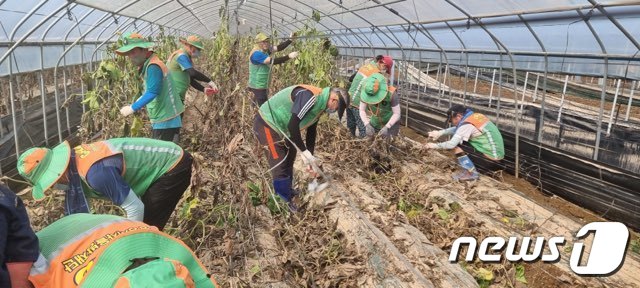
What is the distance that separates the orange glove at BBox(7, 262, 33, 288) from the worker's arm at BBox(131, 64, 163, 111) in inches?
103

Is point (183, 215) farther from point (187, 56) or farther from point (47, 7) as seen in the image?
point (47, 7)

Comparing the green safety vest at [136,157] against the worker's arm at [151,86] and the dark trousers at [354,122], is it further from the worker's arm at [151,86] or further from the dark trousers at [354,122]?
the dark trousers at [354,122]

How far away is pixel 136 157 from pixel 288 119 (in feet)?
5.29

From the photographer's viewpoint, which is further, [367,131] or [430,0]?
[430,0]

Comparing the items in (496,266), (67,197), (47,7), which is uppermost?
(47,7)

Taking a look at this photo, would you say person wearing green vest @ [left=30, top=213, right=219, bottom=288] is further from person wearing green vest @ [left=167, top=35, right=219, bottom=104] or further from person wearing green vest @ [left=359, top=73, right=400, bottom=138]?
person wearing green vest @ [left=359, top=73, right=400, bottom=138]

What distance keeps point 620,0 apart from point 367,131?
9.82 ft

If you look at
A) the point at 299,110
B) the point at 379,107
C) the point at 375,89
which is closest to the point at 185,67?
the point at 299,110

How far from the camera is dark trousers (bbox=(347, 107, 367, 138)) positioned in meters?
6.07

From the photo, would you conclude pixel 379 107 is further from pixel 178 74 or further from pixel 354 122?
pixel 178 74

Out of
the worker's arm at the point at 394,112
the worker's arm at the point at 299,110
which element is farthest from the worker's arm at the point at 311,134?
the worker's arm at the point at 394,112

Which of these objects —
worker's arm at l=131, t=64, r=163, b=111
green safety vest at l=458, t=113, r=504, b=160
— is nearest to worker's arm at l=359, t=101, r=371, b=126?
green safety vest at l=458, t=113, r=504, b=160

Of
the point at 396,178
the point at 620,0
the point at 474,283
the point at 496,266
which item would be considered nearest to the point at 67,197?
the point at 474,283

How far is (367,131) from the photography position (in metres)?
5.73
